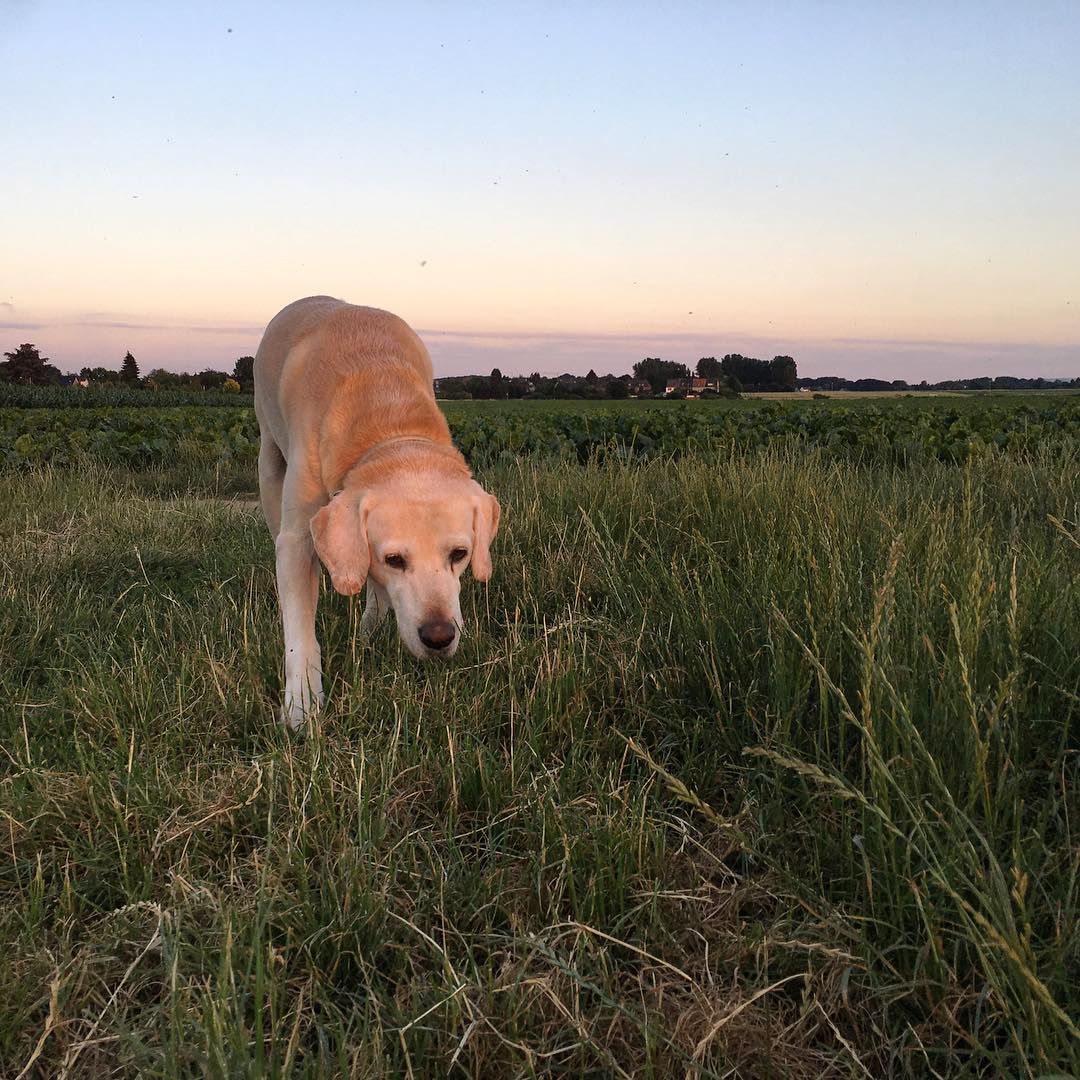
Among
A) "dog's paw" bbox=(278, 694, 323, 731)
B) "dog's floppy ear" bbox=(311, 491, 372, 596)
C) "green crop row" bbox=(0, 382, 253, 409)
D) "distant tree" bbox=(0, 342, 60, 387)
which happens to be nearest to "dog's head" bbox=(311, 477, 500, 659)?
"dog's floppy ear" bbox=(311, 491, 372, 596)

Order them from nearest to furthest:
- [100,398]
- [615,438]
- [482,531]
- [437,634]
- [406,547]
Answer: [437,634] < [406,547] < [482,531] < [615,438] < [100,398]

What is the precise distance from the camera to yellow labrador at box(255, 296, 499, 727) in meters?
3.29

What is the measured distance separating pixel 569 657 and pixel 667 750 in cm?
47

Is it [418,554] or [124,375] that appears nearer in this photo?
[418,554]

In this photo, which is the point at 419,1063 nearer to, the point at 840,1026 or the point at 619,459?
the point at 840,1026

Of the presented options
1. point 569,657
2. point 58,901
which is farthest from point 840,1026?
point 58,901

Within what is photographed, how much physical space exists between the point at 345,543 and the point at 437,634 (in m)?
0.50

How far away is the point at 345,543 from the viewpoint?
3.33 meters

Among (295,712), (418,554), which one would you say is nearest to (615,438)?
(418,554)

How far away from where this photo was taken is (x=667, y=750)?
2.88 metres

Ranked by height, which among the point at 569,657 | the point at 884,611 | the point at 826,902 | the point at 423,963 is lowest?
the point at 423,963

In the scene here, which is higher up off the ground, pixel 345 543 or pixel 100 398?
pixel 100 398

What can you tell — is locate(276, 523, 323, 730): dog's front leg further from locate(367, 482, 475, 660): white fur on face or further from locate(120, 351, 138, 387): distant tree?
locate(120, 351, 138, 387): distant tree

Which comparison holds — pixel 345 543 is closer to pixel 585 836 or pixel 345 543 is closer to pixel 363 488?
pixel 363 488
